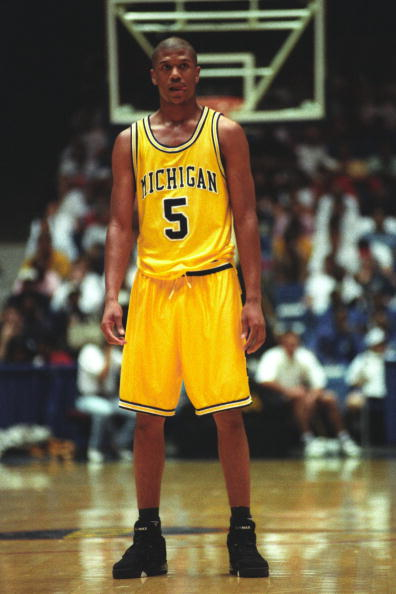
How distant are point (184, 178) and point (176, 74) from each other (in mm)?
379

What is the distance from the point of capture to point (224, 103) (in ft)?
35.1

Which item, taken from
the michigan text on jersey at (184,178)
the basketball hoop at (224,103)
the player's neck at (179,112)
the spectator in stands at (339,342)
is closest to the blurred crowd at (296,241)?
the spectator in stands at (339,342)

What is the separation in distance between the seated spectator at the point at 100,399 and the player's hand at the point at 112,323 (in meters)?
6.48

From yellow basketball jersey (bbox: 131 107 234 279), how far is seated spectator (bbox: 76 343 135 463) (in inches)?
258

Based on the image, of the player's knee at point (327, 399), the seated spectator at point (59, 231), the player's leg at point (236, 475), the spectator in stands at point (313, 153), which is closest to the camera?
the player's leg at point (236, 475)

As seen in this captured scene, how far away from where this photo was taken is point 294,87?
567 inches

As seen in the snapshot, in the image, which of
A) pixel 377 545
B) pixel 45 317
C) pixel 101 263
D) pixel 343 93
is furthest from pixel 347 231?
pixel 377 545

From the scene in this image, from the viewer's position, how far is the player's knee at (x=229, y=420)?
3.83 meters

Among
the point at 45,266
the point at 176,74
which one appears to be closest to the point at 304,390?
the point at 45,266

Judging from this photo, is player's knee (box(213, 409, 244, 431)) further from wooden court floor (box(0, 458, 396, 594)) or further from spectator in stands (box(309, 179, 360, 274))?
spectator in stands (box(309, 179, 360, 274))

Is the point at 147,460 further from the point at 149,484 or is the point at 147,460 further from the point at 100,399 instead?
the point at 100,399

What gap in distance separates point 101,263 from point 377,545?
9.73 m

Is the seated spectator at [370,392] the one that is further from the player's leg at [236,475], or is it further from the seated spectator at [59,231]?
the player's leg at [236,475]

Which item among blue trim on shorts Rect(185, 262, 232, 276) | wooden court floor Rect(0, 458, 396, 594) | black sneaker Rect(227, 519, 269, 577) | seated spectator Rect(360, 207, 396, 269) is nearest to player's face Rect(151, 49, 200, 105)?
blue trim on shorts Rect(185, 262, 232, 276)
